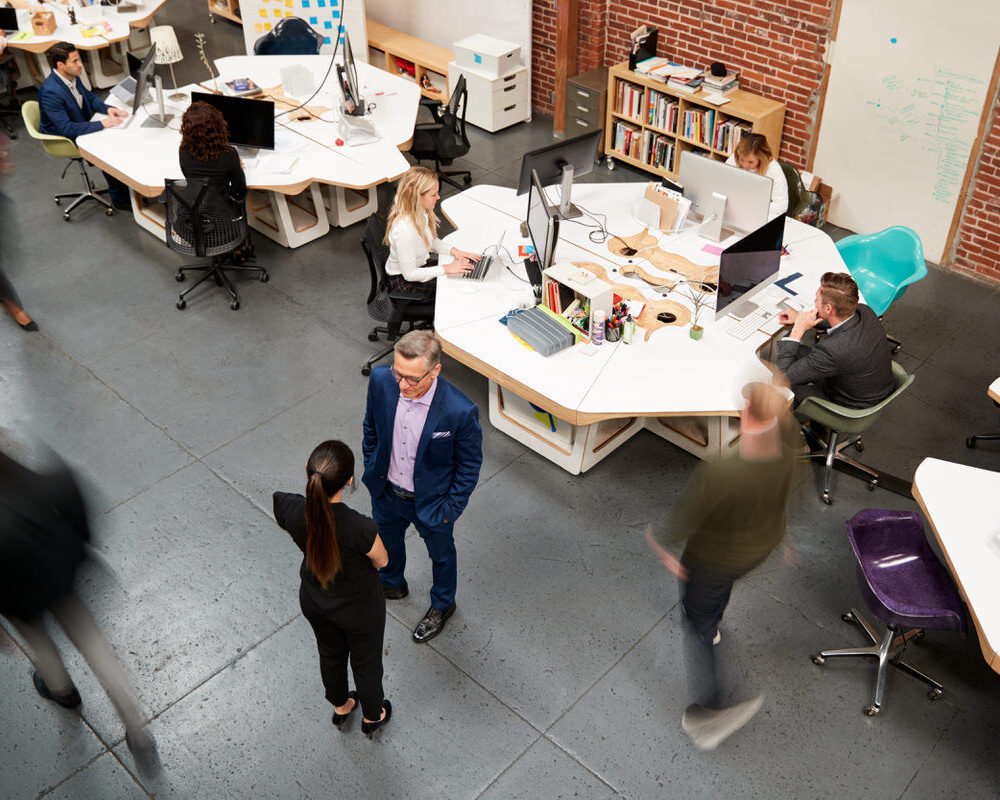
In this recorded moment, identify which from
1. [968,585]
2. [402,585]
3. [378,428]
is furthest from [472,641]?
[968,585]

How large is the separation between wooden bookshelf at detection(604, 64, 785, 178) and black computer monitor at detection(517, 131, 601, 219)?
1.64 meters

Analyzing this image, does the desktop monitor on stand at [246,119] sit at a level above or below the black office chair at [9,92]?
above

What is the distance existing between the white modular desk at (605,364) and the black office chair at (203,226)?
167 cm

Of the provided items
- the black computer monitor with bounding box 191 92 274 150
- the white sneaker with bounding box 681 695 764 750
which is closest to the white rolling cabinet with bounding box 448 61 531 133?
the black computer monitor with bounding box 191 92 274 150

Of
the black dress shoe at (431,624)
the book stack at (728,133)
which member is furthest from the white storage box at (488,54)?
the black dress shoe at (431,624)

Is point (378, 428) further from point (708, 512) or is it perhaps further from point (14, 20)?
point (14, 20)

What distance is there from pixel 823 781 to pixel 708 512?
1288 mm

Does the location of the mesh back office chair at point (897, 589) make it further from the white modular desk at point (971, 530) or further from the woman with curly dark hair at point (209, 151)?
the woman with curly dark hair at point (209, 151)

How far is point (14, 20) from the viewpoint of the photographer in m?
8.62

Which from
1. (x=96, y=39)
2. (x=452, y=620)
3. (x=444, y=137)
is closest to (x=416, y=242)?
(x=452, y=620)

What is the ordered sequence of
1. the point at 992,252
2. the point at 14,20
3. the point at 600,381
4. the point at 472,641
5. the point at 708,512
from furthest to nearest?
1. the point at 14,20
2. the point at 992,252
3. the point at 600,381
4. the point at 472,641
5. the point at 708,512

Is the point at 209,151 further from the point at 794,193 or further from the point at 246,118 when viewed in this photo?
the point at 794,193

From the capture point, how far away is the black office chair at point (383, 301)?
5273mm

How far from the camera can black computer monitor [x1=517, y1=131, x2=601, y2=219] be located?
5492mm
